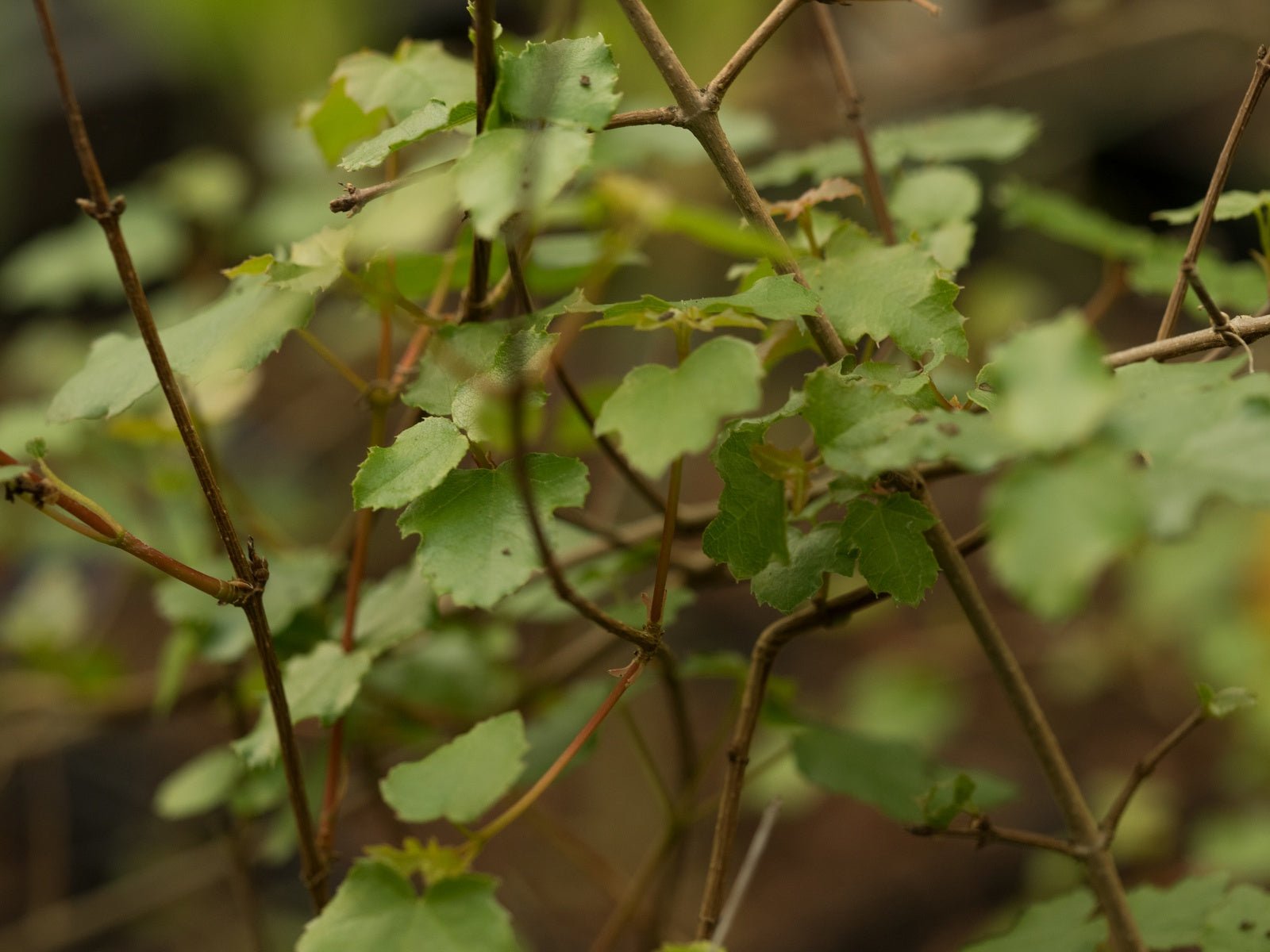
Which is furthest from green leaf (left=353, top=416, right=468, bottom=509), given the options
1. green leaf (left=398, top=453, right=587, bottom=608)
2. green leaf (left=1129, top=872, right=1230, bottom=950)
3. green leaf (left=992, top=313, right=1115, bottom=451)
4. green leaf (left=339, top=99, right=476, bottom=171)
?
green leaf (left=1129, top=872, right=1230, bottom=950)

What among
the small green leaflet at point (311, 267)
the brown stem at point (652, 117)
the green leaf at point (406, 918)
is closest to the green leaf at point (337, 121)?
the small green leaflet at point (311, 267)

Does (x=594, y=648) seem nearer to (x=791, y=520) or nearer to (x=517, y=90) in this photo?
(x=791, y=520)

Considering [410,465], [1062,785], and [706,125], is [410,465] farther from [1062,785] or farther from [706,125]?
[1062,785]

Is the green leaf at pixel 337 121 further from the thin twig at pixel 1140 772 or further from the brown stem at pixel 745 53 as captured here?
the thin twig at pixel 1140 772

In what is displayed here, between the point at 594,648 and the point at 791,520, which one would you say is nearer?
the point at 791,520

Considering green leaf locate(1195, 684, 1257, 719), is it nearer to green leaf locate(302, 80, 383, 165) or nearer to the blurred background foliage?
the blurred background foliage

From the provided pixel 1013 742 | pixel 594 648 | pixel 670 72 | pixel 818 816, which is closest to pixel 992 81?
pixel 1013 742

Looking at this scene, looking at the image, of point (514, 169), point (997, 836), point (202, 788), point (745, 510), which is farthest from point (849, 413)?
point (202, 788)
